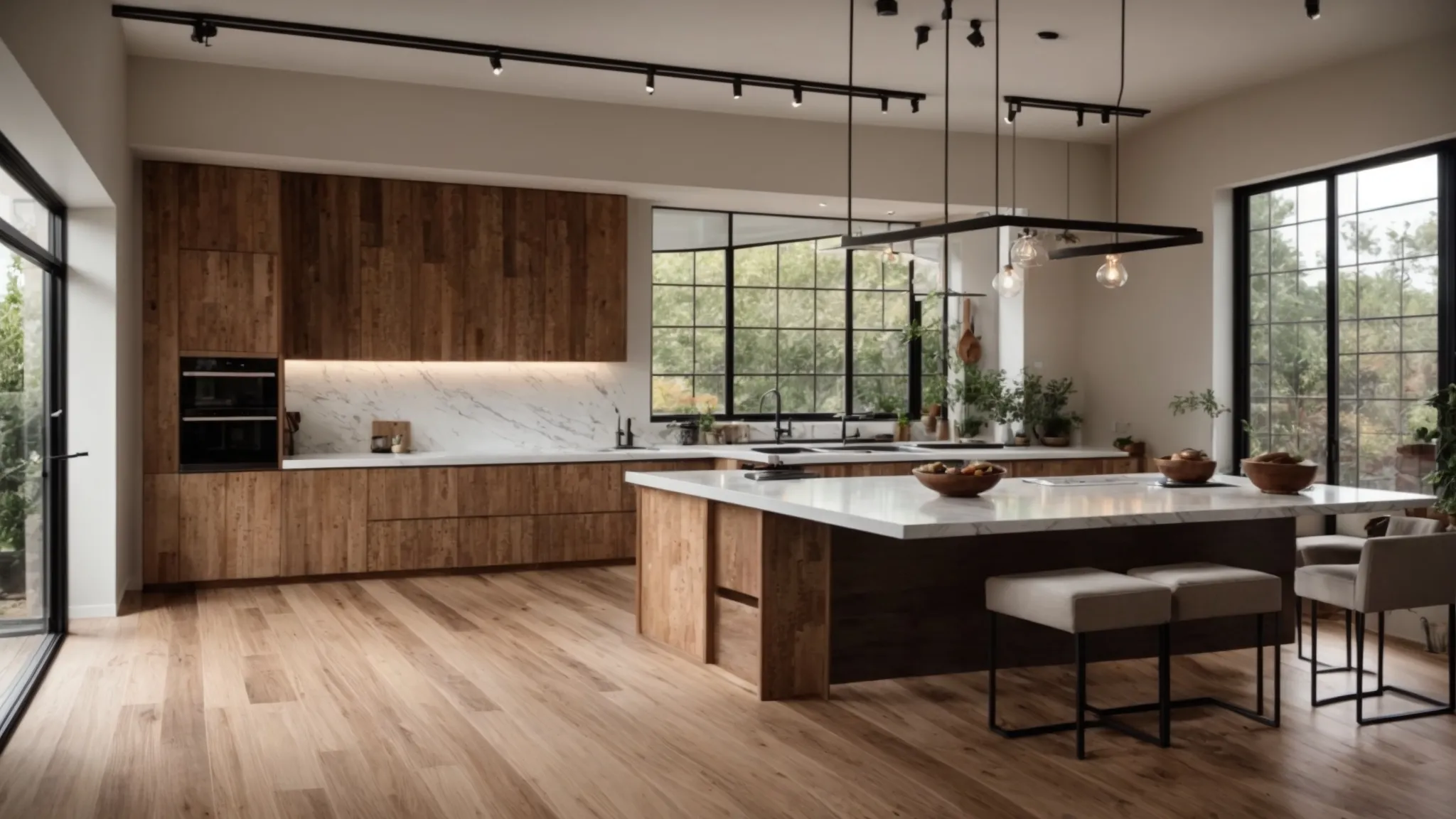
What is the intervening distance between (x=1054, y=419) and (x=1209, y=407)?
4.22 feet

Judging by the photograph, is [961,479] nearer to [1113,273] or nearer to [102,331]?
[1113,273]

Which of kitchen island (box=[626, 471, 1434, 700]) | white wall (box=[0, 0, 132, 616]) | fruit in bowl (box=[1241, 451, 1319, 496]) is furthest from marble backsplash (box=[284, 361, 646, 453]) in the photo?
fruit in bowl (box=[1241, 451, 1319, 496])

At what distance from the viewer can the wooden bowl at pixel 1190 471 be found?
17.2 feet

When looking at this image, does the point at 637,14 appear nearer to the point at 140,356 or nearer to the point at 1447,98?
the point at 140,356

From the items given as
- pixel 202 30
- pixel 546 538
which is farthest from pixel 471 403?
pixel 202 30

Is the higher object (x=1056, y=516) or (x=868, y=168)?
(x=868, y=168)

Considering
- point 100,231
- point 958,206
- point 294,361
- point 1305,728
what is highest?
point 958,206

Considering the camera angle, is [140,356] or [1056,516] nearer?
[1056,516]

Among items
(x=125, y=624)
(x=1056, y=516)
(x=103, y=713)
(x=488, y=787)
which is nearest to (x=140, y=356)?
(x=125, y=624)

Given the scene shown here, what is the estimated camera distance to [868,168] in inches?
326

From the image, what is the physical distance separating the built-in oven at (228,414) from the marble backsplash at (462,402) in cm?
37

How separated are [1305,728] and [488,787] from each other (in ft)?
9.23

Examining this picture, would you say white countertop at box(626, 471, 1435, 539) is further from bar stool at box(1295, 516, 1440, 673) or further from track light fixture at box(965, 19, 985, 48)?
track light fixture at box(965, 19, 985, 48)

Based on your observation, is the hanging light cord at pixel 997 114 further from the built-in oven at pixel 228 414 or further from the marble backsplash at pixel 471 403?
the built-in oven at pixel 228 414
